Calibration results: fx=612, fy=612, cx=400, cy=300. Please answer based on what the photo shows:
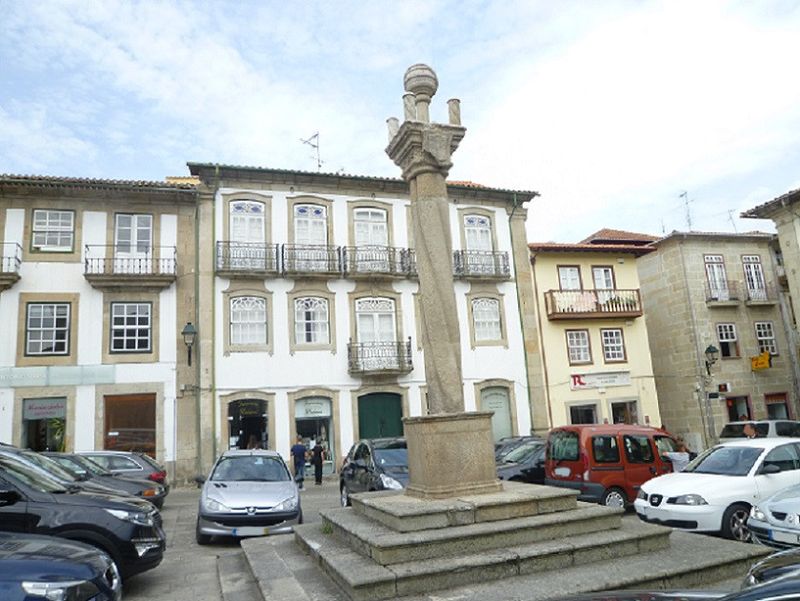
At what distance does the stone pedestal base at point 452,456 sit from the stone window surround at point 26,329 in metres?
15.1

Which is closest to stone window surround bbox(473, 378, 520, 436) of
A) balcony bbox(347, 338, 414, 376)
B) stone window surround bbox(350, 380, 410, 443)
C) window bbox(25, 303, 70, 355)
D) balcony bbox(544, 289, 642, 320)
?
stone window surround bbox(350, 380, 410, 443)

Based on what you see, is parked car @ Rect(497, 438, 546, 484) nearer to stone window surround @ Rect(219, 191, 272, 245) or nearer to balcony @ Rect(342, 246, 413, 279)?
balcony @ Rect(342, 246, 413, 279)

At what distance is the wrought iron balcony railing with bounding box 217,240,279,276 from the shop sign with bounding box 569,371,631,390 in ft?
41.6

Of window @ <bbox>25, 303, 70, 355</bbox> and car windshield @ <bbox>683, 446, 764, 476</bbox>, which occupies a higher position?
window @ <bbox>25, 303, 70, 355</bbox>

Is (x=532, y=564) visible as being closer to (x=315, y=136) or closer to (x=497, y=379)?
(x=497, y=379)

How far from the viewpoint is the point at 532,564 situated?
5996 millimetres

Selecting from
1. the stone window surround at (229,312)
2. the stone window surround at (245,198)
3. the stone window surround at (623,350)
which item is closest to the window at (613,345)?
the stone window surround at (623,350)

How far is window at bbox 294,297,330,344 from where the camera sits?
69.0 ft

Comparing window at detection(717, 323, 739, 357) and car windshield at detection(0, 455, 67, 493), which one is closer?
car windshield at detection(0, 455, 67, 493)

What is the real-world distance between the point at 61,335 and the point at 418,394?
38.7ft

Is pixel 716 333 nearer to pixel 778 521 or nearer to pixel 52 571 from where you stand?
pixel 778 521

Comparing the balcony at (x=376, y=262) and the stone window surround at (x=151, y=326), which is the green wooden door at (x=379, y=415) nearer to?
the balcony at (x=376, y=262)

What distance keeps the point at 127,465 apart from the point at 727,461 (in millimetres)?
12809

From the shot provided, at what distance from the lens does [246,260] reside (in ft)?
67.5
